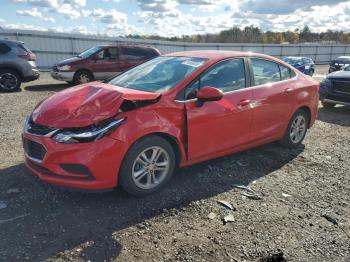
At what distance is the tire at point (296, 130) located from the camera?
5.91m

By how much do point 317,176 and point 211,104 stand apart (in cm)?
195

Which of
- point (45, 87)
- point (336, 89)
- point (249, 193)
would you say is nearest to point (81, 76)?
point (45, 87)

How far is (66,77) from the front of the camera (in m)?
12.9

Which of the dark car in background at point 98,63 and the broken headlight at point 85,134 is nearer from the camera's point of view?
the broken headlight at point 85,134

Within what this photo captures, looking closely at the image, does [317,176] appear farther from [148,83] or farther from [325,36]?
[325,36]

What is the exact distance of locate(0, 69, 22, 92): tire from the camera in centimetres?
1140

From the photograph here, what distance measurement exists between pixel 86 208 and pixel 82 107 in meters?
1.09

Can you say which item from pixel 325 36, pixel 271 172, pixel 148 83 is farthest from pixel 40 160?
pixel 325 36

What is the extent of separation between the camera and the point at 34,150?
3893 mm

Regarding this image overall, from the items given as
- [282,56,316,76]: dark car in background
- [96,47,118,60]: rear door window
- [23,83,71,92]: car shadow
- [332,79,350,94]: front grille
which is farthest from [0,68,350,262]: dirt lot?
[282,56,316,76]: dark car in background

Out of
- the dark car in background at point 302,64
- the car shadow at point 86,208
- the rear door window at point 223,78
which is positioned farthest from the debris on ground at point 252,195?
the dark car in background at point 302,64

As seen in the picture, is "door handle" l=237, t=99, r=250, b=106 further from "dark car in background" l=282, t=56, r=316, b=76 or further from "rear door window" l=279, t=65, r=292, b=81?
"dark car in background" l=282, t=56, r=316, b=76

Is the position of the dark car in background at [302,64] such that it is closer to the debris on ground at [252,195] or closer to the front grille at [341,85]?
the front grille at [341,85]

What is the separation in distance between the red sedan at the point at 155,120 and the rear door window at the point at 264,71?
0.06 ft
